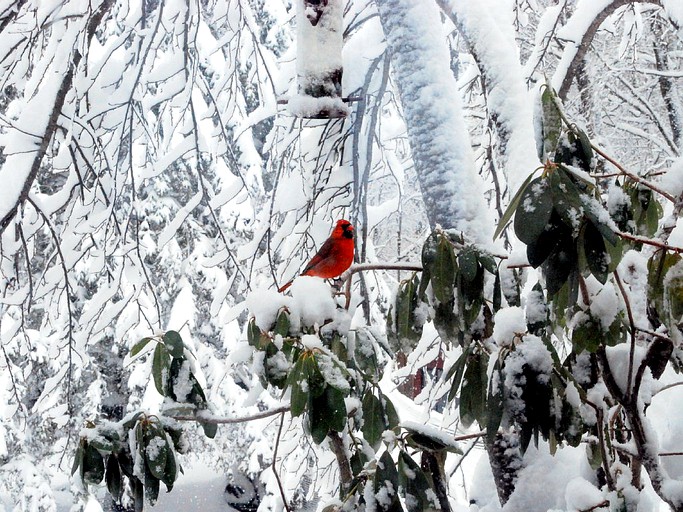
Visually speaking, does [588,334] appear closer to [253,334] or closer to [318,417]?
[318,417]

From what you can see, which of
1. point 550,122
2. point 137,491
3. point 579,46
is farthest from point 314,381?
point 579,46

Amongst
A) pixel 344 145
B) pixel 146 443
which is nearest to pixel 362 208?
pixel 344 145

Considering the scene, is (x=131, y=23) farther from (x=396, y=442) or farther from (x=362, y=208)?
(x=396, y=442)

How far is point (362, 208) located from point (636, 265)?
115 cm

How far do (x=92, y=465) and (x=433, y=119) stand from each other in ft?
2.69

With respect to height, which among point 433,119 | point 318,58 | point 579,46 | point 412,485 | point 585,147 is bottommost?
point 412,485

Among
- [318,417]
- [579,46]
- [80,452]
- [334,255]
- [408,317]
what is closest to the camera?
[318,417]

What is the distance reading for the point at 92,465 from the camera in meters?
0.93

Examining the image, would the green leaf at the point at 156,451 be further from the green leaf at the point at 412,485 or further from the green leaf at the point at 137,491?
the green leaf at the point at 412,485

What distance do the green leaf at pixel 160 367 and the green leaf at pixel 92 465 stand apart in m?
0.12

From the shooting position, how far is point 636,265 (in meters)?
1.00

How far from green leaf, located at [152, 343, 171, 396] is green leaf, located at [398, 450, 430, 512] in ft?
1.29

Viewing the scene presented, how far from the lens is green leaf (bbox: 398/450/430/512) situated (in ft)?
2.57

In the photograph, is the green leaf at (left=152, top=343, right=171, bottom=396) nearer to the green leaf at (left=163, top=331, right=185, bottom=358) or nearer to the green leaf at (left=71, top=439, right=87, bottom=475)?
the green leaf at (left=163, top=331, right=185, bottom=358)
